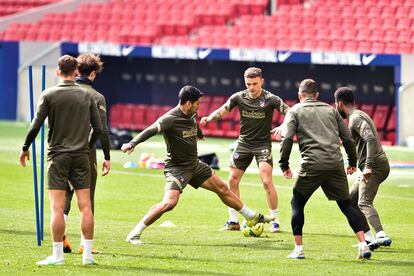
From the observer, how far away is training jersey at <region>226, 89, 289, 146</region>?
50.1 feet

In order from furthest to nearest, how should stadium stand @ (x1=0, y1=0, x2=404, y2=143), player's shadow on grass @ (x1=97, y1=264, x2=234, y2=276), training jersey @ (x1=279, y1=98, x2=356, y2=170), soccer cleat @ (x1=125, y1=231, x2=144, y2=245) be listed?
stadium stand @ (x1=0, y1=0, x2=404, y2=143) → soccer cleat @ (x1=125, y1=231, x2=144, y2=245) → training jersey @ (x1=279, y1=98, x2=356, y2=170) → player's shadow on grass @ (x1=97, y1=264, x2=234, y2=276)

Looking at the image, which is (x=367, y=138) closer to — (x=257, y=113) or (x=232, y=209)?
(x=257, y=113)

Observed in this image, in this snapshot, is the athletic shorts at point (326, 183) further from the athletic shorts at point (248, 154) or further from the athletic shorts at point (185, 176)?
the athletic shorts at point (248, 154)

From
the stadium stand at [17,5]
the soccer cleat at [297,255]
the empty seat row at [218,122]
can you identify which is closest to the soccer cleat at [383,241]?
the soccer cleat at [297,255]

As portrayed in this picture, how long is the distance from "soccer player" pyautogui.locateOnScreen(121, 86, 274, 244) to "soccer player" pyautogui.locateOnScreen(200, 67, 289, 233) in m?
1.17

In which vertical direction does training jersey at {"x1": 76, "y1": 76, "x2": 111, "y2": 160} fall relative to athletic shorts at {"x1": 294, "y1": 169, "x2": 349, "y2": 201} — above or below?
above

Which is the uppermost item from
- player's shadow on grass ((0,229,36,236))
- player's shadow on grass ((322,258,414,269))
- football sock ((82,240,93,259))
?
football sock ((82,240,93,259))

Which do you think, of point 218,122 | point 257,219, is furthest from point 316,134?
point 218,122

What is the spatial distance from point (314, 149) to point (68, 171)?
2.47 metres

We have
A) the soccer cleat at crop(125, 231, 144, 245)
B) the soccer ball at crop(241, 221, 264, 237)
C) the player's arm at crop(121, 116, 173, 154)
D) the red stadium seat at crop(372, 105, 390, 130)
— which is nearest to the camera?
the player's arm at crop(121, 116, 173, 154)

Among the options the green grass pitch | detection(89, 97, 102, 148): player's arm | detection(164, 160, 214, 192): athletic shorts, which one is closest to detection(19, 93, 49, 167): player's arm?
detection(89, 97, 102, 148): player's arm

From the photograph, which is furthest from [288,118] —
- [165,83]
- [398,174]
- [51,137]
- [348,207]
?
[165,83]

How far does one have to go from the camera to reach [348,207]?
41.1ft

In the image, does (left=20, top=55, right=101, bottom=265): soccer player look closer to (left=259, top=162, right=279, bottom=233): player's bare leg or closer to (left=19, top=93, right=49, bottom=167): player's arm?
(left=19, top=93, right=49, bottom=167): player's arm
